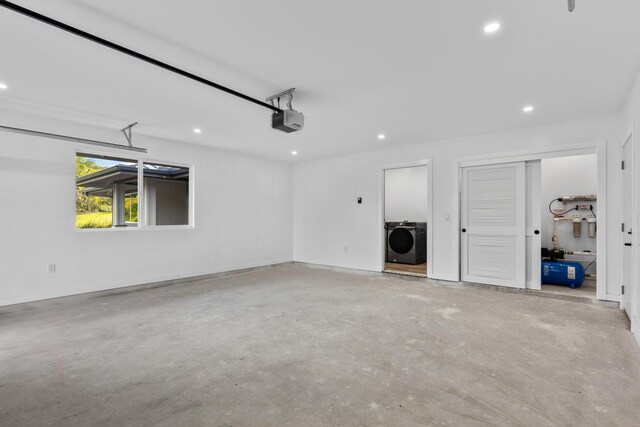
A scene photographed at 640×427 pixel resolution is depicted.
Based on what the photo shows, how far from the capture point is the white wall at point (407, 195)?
26.6 feet

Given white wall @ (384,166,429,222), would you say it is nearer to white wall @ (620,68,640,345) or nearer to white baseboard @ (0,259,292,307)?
white baseboard @ (0,259,292,307)

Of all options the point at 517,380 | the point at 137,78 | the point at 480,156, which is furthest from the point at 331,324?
the point at 480,156

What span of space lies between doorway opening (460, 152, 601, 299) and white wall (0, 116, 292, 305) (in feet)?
13.8

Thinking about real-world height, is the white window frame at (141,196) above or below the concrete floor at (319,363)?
above

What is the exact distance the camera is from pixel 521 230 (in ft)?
15.3

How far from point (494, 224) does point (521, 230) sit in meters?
0.38

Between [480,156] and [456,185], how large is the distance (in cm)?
58

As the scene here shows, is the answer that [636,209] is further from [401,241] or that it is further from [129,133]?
[129,133]

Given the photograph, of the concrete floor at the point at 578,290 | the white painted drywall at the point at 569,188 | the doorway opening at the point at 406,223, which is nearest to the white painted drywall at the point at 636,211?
the concrete floor at the point at 578,290

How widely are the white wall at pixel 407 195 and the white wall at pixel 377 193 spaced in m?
1.74

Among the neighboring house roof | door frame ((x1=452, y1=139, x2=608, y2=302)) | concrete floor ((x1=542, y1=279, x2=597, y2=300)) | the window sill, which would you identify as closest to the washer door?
door frame ((x1=452, y1=139, x2=608, y2=302))

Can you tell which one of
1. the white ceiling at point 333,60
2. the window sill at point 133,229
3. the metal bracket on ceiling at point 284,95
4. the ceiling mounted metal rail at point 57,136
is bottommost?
the window sill at point 133,229

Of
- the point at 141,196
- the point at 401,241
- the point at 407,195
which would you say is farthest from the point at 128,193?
the point at 407,195

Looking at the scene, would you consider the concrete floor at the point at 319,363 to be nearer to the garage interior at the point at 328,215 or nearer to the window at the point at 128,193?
the garage interior at the point at 328,215
